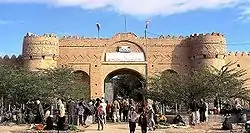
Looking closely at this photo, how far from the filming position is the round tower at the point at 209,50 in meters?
45.0

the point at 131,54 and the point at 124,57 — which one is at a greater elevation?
the point at 131,54

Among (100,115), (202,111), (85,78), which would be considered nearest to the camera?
(100,115)

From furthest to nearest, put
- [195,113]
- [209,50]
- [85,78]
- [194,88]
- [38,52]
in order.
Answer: [85,78] → [209,50] → [38,52] → [194,88] → [195,113]

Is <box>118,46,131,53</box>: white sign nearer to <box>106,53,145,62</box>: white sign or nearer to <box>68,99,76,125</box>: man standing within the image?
<box>106,53,145,62</box>: white sign

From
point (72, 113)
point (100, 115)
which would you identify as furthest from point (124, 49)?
point (100, 115)

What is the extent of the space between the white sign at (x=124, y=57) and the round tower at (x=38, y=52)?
5002 millimetres

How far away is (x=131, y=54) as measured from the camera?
46.0 metres

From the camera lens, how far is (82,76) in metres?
45.9

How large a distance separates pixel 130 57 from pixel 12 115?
21701 mm

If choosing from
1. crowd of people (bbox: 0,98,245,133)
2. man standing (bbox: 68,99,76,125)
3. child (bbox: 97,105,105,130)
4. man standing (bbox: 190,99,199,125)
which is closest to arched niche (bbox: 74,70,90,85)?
crowd of people (bbox: 0,98,245,133)

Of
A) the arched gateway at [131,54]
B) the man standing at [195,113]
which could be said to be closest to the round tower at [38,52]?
the arched gateway at [131,54]

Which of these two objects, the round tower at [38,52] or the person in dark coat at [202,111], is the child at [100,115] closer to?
the person in dark coat at [202,111]

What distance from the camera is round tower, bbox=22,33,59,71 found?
44000mm

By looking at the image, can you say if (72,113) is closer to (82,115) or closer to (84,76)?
(82,115)
